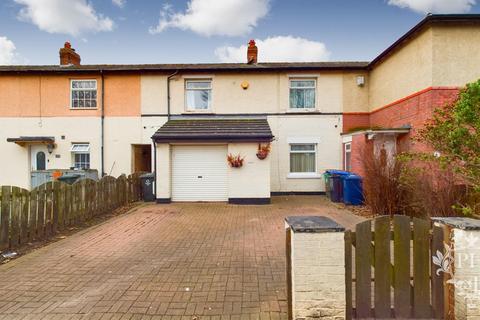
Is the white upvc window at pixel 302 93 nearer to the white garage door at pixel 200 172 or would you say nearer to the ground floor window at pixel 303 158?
the ground floor window at pixel 303 158

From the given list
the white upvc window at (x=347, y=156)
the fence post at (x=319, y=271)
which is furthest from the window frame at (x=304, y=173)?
the fence post at (x=319, y=271)

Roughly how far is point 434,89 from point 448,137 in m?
4.48

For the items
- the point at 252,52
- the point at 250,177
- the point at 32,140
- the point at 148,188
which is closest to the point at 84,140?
the point at 32,140

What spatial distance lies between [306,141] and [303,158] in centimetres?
89

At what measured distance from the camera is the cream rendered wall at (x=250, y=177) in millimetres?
11664

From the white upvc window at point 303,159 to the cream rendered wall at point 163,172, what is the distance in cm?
626

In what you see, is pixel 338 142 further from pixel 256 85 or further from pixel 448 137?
pixel 448 137

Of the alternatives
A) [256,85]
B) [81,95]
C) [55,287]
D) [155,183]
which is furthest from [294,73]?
[55,287]

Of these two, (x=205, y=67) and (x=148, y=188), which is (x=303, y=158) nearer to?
(x=205, y=67)

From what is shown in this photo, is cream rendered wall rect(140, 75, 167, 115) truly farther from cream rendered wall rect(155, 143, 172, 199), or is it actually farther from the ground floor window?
the ground floor window

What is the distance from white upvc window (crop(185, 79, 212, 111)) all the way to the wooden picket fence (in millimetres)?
6228

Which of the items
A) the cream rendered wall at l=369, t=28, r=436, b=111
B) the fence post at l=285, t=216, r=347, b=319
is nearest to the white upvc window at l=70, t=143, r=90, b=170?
the fence post at l=285, t=216, r=347, b=319

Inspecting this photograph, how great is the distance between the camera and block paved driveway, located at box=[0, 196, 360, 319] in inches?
139

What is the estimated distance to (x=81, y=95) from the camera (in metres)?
15.0
